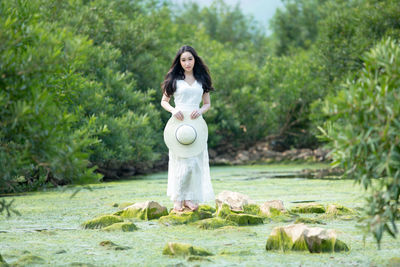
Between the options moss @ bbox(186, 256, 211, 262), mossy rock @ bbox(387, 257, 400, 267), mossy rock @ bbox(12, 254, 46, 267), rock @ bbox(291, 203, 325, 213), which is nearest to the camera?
mossy rock @ bbox(387, 257, 400, 267)

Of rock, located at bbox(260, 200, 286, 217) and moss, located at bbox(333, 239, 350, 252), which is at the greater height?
moss, located at bbox(333, 239, 350, 252)

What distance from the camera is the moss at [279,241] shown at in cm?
526

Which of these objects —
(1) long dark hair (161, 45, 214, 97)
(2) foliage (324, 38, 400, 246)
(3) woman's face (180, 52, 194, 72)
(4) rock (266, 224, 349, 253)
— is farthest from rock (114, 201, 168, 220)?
(2) foliage (324, 38, 400, 246)

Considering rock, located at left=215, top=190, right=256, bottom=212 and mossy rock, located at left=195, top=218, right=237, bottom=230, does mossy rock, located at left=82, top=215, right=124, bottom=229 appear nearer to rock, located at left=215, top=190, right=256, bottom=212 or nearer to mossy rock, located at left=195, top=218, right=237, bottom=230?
mossy rock, located at left=195, top=218, right=237, bottom=230

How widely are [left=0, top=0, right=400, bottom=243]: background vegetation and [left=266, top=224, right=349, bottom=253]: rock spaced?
0.88m

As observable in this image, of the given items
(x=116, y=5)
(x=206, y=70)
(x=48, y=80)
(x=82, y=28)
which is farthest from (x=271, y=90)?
(x=48, y=80)

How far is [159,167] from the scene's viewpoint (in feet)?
68.0

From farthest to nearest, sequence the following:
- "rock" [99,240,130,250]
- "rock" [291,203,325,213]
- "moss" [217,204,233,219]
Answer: "rock" [291,203,325,213]
"moss" [217,204,233,219]
"rock" [99,240,130,250]

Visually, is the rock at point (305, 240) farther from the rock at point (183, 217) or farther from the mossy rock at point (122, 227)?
the rock at point (183, 217)

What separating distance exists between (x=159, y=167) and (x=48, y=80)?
16.5 metres

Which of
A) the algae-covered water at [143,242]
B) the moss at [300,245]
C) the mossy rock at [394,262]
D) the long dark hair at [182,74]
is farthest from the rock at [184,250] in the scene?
the long dark hair at [182,74]

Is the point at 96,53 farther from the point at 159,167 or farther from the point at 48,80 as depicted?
the point at 48,80

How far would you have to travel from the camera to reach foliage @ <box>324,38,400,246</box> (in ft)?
12.0

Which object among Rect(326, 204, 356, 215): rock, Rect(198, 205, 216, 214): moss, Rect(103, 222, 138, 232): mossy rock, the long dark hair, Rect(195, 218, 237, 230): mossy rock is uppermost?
the long dark hair
